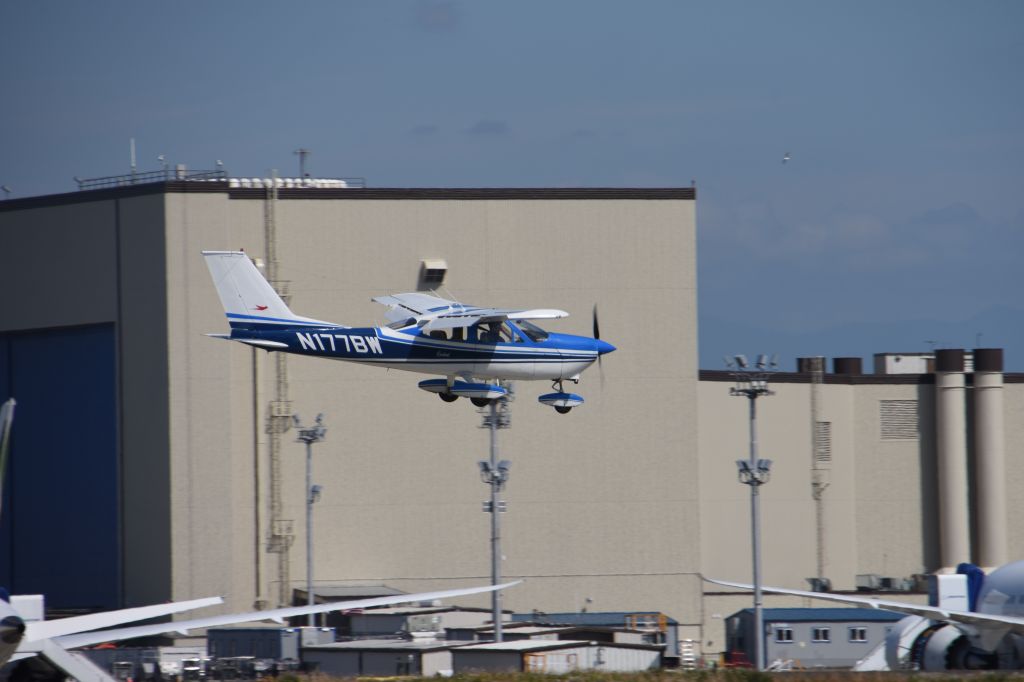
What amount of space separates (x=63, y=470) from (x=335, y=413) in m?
14.6

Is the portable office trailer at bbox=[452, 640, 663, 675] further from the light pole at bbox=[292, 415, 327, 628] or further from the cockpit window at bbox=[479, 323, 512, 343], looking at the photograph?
the light pole at bbox=[292, 415, 327, 628]

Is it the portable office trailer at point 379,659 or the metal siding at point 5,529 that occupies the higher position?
the metal siding at point 5,529

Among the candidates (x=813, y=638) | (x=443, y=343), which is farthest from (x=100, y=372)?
(x=813, y=638)

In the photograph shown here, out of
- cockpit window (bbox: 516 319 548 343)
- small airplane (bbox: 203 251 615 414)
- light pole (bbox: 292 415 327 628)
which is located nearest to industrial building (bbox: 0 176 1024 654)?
light pole (bbox: 292 415 327 628)

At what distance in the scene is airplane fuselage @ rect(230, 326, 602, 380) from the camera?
40906 mm

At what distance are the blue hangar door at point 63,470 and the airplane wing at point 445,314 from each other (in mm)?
31694

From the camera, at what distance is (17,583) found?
75438 mm

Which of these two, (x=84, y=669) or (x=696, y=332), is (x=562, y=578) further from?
(x=84, y=669)

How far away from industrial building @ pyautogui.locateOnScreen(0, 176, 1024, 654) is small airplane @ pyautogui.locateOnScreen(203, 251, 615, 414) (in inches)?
1060

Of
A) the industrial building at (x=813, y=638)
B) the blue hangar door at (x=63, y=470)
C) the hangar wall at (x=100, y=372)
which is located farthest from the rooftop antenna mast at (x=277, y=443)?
the industrial building at (x=813, y=638)

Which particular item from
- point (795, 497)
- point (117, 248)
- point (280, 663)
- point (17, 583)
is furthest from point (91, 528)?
point (795, 497)

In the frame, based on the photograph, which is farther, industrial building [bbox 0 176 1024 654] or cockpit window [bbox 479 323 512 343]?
industrial building [bbox 0 176 1024 654]

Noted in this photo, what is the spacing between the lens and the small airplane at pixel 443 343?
40.9 metres

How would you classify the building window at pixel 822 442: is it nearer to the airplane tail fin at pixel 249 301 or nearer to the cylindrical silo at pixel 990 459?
the cylindrical silo at pixel 990 459
